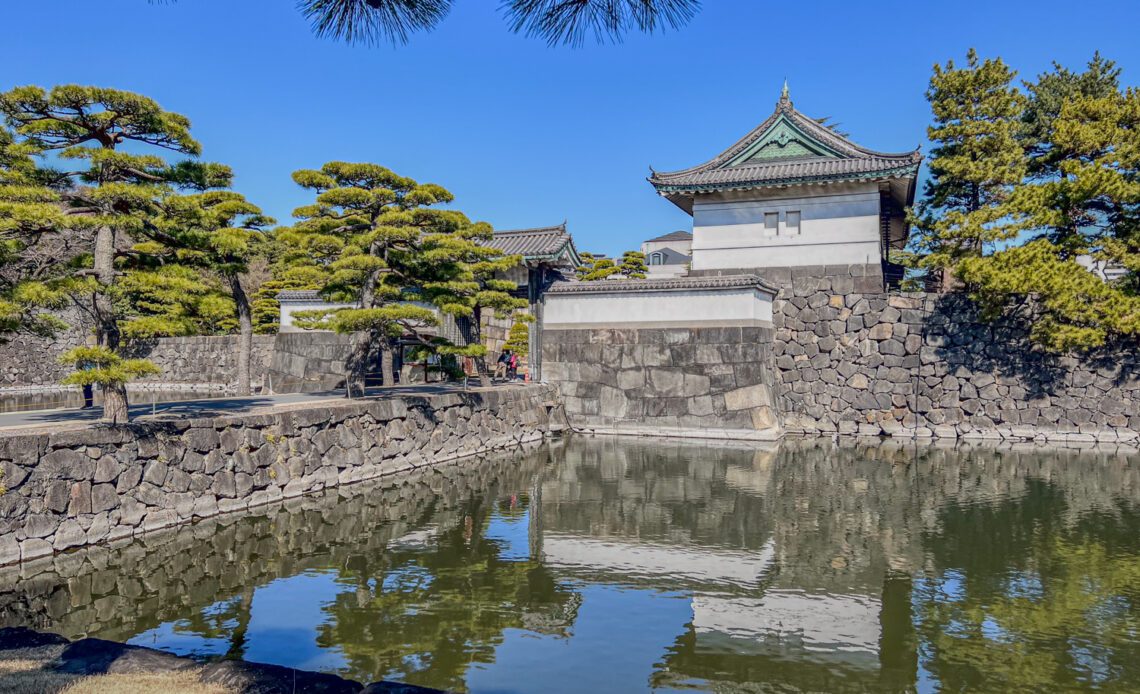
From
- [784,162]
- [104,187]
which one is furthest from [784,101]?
[104,187]

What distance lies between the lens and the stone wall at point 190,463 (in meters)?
6.30

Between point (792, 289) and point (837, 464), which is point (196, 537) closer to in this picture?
point (837, 464)

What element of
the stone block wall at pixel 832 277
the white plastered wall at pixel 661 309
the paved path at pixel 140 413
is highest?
the stone block wall at pixel 832 277

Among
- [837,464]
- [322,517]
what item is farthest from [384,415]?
[837,464]

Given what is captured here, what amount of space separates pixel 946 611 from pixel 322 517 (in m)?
6.27

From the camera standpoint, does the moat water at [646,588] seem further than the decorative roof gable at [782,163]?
No

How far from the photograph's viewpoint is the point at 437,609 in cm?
531

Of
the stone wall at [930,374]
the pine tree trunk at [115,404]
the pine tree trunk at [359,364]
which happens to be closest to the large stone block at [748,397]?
the stone wall at [930,374]

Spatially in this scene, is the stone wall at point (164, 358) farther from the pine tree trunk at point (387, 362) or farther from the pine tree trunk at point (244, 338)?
the pine tree trunk at point (387, 362)

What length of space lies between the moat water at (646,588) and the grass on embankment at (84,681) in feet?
3.55

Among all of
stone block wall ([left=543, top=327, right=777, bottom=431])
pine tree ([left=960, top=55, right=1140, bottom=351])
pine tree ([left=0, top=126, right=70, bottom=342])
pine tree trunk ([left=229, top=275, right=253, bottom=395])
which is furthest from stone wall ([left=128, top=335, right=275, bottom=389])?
pine tree ([left=960, top=55, right=1140, bottom=351])

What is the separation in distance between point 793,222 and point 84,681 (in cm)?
1675

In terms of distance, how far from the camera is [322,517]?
→ 806 cm

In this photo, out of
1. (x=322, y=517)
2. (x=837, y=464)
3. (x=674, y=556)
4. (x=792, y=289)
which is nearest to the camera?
(x=674, y=556)
